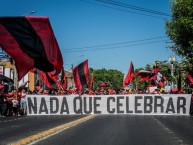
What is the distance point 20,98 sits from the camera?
3362 cm

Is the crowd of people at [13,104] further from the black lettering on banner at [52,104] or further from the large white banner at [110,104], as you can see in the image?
the black lettering on banner at [52,104]

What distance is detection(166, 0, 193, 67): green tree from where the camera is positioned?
132ft

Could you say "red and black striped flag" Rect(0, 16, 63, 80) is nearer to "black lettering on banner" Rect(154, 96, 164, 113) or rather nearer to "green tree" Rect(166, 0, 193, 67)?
"black lettering on banner" Rect(154, 96, 164, 113)

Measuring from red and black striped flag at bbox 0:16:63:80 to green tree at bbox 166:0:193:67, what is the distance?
22.0 meters

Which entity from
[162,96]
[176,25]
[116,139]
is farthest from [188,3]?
[116,139]

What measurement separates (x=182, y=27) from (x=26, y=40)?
79.3 ft

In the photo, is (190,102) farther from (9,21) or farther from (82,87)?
(9,21)

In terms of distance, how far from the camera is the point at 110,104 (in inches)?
1351

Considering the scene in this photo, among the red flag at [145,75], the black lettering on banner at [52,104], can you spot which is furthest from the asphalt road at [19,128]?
the red flag at [145,75]

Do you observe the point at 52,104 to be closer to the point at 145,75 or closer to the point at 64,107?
the point at 64,107

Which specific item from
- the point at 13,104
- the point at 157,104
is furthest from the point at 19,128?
the point at 157,104

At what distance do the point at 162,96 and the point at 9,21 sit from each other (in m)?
17.5

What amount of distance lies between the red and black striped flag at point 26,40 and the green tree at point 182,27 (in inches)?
866

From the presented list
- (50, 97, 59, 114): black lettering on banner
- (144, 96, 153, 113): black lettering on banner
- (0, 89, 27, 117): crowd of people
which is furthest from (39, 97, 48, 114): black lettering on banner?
(144, 96, 153, 113): black lettering on banner
